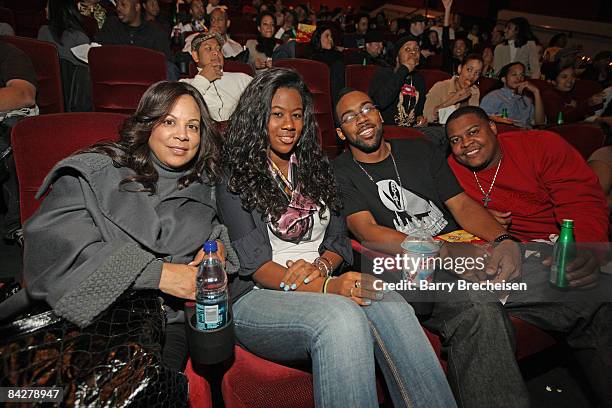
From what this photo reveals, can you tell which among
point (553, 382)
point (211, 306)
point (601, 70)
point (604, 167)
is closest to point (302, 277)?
point (211, 306)

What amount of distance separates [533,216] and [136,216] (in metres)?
1.75

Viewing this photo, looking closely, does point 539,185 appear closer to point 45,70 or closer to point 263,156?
point 263,156

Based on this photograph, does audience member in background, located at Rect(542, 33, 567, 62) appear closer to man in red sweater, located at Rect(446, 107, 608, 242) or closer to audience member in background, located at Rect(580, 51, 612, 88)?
audience member in background, located at Rect(580, 51, 612, 88)

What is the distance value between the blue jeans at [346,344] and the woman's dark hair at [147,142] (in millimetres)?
494

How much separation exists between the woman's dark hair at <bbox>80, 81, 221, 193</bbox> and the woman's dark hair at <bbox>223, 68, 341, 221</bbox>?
11 cm

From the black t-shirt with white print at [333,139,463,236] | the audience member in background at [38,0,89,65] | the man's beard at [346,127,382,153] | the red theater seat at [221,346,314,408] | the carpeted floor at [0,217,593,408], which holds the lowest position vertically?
the carpeted floor at [0,217,593,408]

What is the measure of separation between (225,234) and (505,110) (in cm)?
341

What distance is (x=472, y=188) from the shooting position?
203 cm

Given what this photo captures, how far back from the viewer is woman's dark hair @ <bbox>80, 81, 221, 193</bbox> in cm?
132

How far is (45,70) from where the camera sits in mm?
2654

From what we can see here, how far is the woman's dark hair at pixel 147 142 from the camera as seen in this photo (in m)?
1.32

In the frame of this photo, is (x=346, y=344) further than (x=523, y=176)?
No

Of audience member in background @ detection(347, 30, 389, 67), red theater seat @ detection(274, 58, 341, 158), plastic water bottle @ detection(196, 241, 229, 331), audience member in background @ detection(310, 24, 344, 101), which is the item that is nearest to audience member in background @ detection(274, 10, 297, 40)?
audience member in background @ detection(347, 30, 389, 67)

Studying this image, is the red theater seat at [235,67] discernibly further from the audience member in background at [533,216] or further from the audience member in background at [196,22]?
the audience member in background at [533,216]
